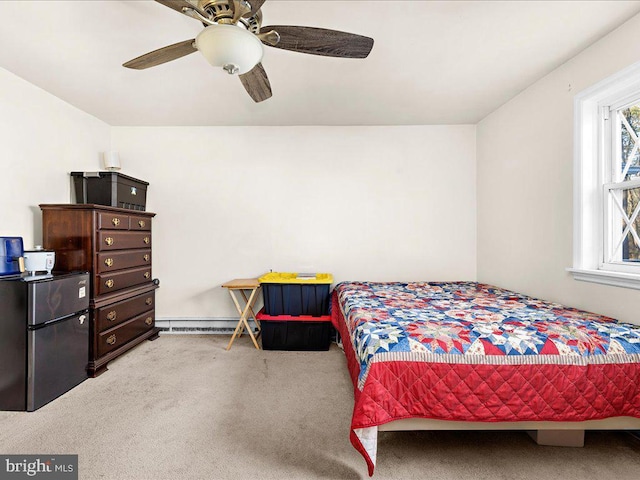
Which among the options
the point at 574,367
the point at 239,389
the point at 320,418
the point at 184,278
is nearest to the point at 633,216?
the point at 574,367

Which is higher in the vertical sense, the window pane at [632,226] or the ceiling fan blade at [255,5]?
the ceiling fan blade at [255,5]

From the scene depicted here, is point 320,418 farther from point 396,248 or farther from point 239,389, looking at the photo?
point 396,248

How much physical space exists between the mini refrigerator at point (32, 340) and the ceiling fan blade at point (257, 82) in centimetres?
191

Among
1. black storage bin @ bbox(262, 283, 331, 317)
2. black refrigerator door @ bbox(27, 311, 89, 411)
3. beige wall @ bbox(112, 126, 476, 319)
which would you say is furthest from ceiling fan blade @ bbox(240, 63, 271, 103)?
black refrigerator door @ bbox(27, 311, 89, 411)

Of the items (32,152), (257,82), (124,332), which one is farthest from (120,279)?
(257,82)

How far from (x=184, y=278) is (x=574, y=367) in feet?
11.7

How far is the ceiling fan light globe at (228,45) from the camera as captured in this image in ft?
4.61

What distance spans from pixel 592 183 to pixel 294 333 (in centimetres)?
274

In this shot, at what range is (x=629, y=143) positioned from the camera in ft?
6.97

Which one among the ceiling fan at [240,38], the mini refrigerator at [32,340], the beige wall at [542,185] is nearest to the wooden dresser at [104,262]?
the mini refrigerator at [32,340]

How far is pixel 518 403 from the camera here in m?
1.52

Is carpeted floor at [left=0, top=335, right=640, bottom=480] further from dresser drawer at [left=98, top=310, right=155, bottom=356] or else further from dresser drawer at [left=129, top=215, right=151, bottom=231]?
dresser drawer at [left=129, top=215, right=151, bottom=231]

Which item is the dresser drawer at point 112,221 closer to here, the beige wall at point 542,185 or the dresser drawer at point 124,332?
the dresser drawer at point 124,332

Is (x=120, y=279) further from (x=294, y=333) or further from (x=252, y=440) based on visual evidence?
(x=252, y=440)
